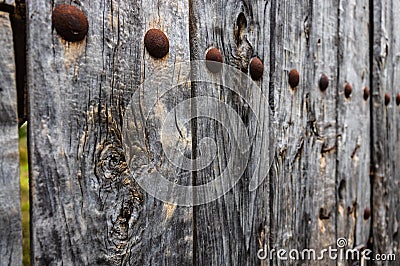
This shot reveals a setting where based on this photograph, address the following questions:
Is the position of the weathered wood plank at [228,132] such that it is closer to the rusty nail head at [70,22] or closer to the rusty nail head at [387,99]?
the rusty nail head at [70,22]

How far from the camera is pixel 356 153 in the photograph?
1077mm

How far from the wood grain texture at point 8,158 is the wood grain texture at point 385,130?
1.03m

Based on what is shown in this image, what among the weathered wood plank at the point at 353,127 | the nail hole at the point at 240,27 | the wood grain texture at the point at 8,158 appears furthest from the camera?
the weathered wood plank at the point at 353,127

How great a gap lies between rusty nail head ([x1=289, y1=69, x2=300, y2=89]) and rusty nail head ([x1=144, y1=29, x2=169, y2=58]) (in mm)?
347

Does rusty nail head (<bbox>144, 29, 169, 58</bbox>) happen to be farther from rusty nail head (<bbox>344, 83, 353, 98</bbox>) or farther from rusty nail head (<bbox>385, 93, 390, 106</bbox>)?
rusty nail head (<bbox>385, 93, 390, 106</bbox>)

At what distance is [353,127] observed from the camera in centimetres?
105

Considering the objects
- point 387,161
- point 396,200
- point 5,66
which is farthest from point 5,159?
point 396,200

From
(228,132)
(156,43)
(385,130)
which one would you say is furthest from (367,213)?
(156,43)

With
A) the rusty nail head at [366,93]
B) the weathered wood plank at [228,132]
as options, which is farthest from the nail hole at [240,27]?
the rusty nail head at [366,93]

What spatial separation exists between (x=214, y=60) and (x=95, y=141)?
0.27 meters

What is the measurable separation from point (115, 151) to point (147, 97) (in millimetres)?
101

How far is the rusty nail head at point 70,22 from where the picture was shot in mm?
479

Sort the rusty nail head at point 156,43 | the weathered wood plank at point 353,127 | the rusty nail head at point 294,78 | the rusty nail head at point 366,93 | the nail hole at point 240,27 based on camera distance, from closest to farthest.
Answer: the rusty nail head at point 156,43 < the nail hole at point 240,27 < the rusty nail head at point 294,78 < the weathered wood plank at point 353,127 < the rusty nail head at point 366,93

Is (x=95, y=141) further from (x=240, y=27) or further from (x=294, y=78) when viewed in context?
(x=294, y=78)
